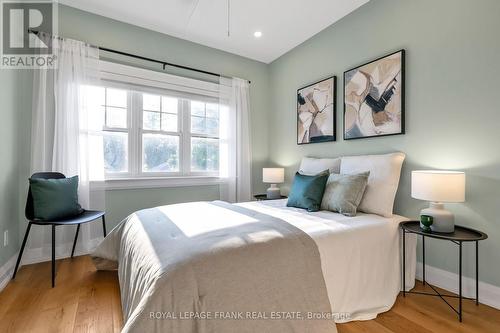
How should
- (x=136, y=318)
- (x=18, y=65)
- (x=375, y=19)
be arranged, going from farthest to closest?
(x=375, y=19) < (x=18, y=65) < (x=136, y=318)

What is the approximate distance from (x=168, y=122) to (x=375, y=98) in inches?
100

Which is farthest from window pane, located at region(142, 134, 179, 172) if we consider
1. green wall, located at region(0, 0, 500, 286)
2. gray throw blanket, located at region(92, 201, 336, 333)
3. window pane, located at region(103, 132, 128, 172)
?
gray throw blanket, located at region(92, 201, 336, 333)

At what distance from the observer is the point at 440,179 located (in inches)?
65.5

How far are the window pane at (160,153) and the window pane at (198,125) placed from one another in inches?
11.5

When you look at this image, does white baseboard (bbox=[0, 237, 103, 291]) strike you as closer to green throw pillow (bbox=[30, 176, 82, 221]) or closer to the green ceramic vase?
green throw pillow (bbox=[30, 176, 82, 221])

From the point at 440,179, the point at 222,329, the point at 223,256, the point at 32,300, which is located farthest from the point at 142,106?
the point at 440,179

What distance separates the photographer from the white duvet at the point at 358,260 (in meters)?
1.50

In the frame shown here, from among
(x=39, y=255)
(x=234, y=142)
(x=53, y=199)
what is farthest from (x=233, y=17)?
(x=39, y=255)

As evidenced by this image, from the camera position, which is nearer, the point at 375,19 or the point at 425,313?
the point at 425,313

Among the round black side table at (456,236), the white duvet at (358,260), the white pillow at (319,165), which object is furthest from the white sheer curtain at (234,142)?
the round black side table at (456,236)

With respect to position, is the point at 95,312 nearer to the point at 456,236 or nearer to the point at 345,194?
the point at 345,194

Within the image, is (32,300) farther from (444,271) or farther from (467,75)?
(467,75)

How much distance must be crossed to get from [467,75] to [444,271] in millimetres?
1589

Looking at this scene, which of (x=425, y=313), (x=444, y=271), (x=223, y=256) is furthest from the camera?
(x=444, y=271)
